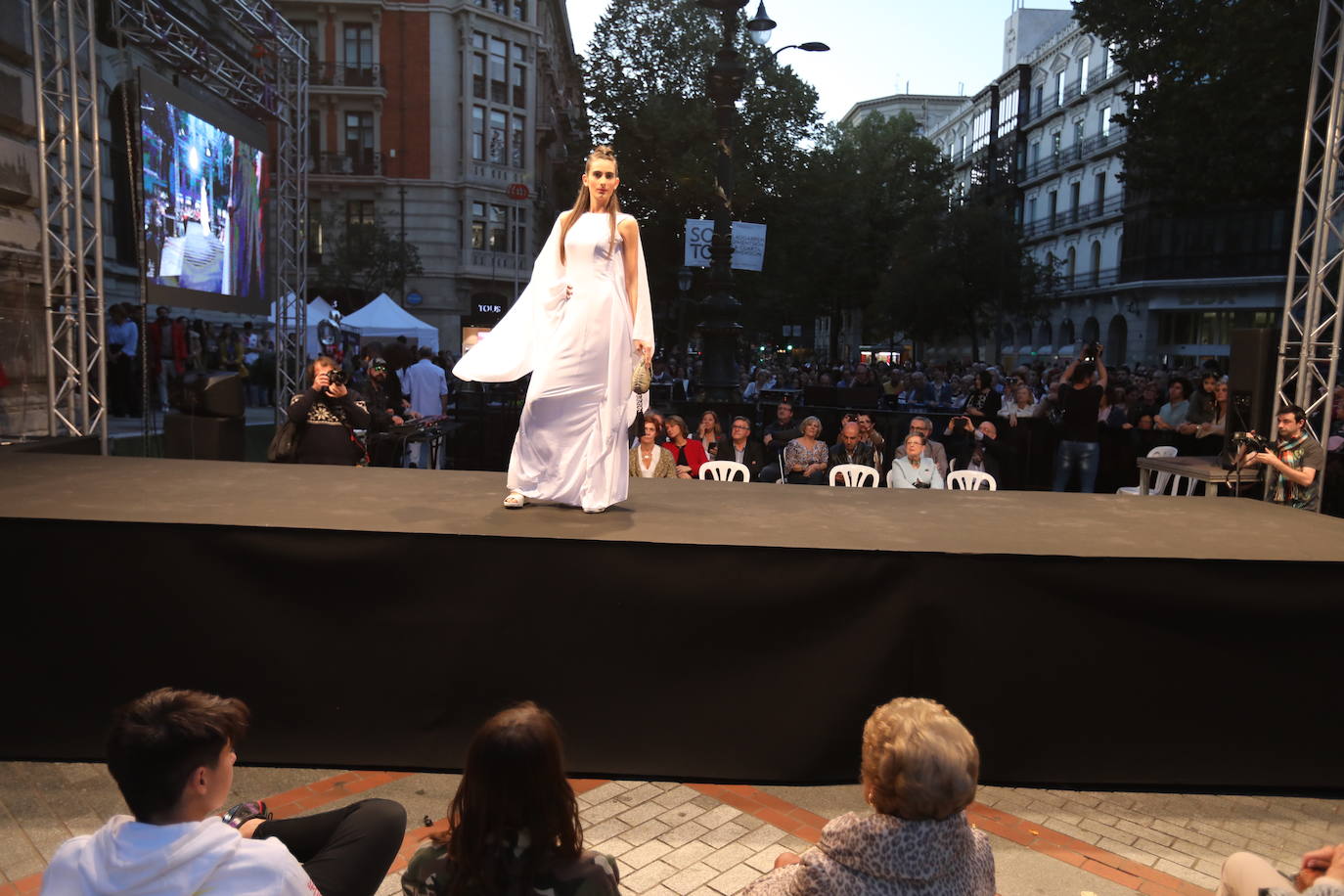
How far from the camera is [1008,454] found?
10.8 m

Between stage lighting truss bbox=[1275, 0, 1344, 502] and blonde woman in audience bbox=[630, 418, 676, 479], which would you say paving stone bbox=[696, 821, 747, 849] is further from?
stage lighting truss bbox=[1275, 0, 1344, 502]

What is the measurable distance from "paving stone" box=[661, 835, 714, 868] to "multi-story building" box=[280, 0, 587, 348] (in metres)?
31.7

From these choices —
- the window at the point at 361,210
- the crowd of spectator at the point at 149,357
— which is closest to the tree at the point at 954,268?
the window at the point at 361,210

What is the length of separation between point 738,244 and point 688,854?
12022 mm

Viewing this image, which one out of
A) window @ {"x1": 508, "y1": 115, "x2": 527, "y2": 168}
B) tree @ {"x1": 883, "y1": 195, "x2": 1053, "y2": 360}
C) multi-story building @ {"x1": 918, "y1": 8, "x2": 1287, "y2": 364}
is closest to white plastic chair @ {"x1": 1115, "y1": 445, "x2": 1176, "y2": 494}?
multi-story building @ {"x1": 918, "y1": 8, "x2": 1287, "y2": 364}

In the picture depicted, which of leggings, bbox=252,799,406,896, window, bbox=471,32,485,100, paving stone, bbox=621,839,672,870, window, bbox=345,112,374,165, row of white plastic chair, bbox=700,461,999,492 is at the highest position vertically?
window, bbox=471,32,485,100

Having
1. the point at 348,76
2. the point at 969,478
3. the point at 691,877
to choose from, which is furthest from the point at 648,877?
the point at 348,76

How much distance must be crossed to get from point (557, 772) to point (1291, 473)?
19.9 ft

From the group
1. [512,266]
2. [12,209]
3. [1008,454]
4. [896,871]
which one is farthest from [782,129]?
[896,871]

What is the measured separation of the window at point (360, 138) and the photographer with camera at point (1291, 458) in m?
33.2

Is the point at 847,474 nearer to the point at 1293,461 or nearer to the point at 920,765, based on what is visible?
the point at 1293,461

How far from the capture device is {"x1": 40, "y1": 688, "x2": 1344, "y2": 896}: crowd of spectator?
184 centimetres

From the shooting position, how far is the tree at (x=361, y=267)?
30.5 metres

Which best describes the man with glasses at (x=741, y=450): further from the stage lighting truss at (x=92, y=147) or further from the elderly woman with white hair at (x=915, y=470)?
the stage lighting truss at (x=92, y=147)
